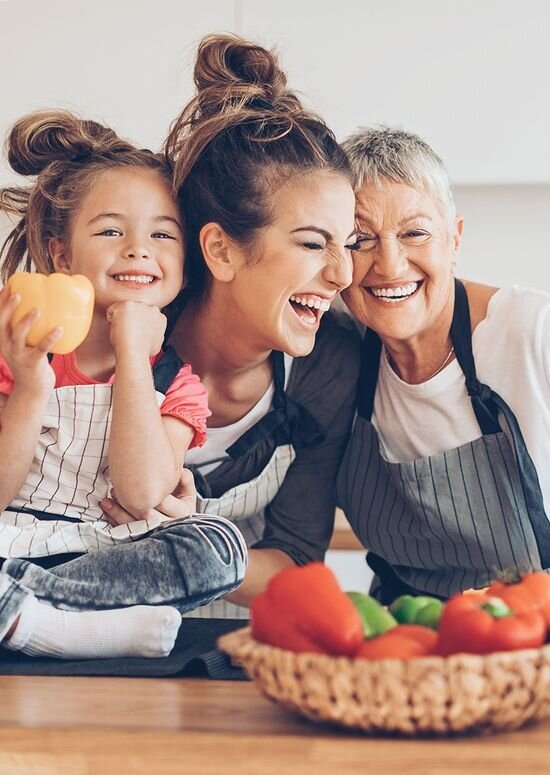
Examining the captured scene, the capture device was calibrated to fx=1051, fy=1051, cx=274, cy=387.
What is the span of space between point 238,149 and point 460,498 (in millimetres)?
651

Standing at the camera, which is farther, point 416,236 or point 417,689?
point 416,236

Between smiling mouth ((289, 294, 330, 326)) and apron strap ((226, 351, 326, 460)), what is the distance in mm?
172

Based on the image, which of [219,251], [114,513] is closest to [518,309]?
[219,251]

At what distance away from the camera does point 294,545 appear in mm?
1871

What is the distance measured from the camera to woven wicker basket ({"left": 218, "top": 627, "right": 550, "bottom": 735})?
79cm

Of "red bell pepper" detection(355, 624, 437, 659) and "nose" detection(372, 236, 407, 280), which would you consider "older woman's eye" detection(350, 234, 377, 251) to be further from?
"red bell pepper" detection(355, 624, 437, 659)

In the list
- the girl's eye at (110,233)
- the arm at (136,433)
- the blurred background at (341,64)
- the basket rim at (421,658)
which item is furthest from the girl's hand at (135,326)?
the blurred background at (341,64)

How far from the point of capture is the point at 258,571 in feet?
5.90

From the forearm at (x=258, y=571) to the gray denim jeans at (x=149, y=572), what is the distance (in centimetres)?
48

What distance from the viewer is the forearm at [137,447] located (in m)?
1.36

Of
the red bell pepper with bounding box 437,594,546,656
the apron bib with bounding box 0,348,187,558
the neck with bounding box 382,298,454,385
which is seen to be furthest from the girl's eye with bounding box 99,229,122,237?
the red bell pepper with bounding box 437,594,546,656

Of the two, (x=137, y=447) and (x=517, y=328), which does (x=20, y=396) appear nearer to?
(x=137, y=447)

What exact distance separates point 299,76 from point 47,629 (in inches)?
59.1

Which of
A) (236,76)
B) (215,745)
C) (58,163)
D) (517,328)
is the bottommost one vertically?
(215,745)
